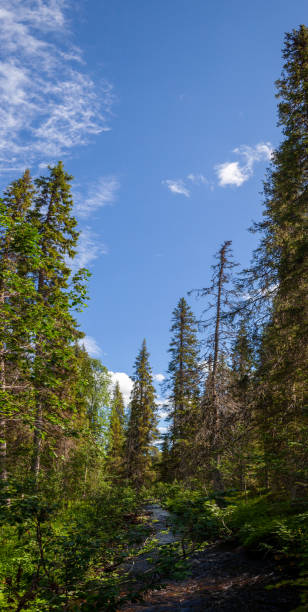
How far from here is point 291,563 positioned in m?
6.06

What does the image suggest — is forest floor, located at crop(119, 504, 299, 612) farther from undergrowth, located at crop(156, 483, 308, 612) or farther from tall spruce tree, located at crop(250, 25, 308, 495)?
tall spruce tree, located at crop(250, 25, 308, 495)

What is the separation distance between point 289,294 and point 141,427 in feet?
70.6

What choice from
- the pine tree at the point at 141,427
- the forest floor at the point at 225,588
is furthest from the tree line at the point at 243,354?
the pine tree at the point at 141,427

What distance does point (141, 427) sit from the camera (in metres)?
26.5

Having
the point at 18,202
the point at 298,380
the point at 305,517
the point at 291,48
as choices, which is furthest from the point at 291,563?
the point at 18,202

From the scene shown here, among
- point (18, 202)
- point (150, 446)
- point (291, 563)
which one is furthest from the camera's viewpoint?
point (150, 446)

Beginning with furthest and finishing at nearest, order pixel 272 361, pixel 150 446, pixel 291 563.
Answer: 1. pixel 150 446
2. pixel 272 361
3. pixel 291 563

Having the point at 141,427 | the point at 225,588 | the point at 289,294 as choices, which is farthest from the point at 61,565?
the point at 141,427

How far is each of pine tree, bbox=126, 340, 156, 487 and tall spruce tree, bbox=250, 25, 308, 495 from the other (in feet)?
60.9

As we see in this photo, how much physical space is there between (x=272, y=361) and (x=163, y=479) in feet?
75.1

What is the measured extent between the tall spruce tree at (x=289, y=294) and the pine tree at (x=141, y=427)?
18.6 meters

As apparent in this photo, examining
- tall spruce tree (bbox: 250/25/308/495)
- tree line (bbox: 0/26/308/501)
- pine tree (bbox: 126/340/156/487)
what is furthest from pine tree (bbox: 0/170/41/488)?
pine tree (bbox: 126/340/156/487)

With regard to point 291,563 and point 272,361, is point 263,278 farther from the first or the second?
point 291,563

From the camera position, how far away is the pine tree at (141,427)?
85.0 feet
